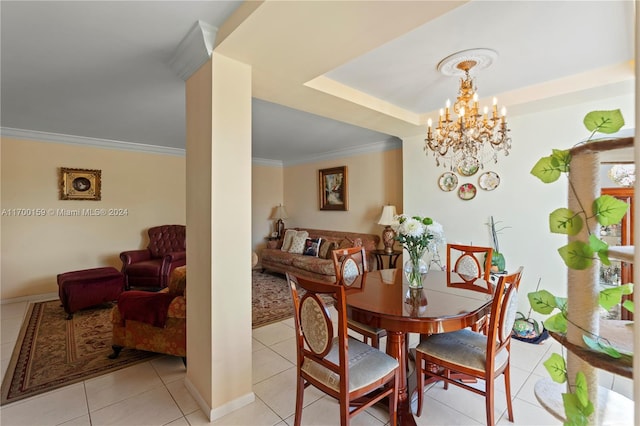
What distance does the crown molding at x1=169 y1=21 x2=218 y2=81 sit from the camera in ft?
5.94

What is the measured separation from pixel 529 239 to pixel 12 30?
4628 millimetres

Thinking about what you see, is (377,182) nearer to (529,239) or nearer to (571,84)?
(529,239)

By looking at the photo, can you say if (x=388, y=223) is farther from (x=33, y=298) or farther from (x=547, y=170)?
(x=33, y=298)

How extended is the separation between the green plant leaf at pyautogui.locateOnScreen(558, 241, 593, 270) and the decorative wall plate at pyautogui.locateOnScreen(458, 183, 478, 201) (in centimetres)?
323

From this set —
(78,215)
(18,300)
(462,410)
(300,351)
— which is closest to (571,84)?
(462,410)

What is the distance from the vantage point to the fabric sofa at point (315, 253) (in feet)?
15.8

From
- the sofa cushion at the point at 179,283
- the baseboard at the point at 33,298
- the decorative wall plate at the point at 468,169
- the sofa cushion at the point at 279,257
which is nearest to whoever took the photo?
the sofa cushion at the point at 179,283

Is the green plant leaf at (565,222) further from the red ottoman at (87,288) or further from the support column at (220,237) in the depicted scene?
the red ottoman at (87,288)

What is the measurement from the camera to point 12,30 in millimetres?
1855

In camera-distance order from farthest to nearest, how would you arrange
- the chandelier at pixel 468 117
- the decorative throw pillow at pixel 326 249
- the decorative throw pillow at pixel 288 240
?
the decorative throw pillow at pixel 288 240 < the decorative throw pillow at pixel 326 249 < the chandelier at pixel 468 117

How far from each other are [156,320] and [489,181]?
3.68 metres

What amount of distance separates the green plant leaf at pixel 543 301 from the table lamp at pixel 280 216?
6.23 m

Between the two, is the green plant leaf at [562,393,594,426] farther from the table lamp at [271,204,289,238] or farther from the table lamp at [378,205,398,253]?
the table lamp at [271,204,289,238]

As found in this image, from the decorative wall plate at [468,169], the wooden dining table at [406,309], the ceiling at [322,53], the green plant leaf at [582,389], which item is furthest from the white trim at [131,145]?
the green plant leaf at [582,389]
